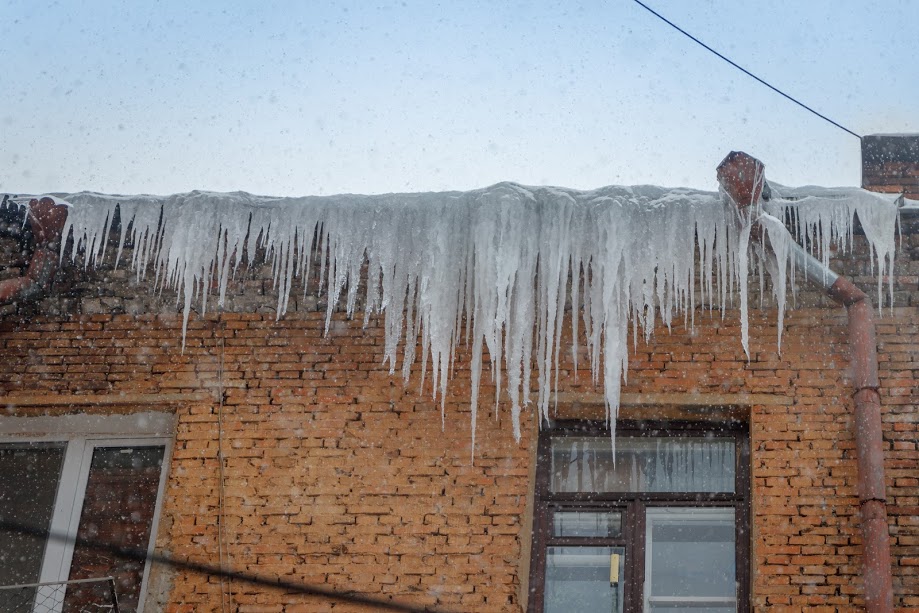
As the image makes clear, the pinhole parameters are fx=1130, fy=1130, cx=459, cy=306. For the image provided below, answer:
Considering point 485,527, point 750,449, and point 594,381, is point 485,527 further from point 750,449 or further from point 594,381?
point 750,449

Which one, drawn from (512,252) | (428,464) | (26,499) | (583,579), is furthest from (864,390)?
(26,499)

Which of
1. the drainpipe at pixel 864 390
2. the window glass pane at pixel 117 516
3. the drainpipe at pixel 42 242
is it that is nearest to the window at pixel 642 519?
the drainpipe at pixel 864 390

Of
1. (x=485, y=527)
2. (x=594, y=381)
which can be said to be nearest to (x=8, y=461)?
(x=485, y=527)

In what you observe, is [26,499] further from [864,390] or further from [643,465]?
[864,390]

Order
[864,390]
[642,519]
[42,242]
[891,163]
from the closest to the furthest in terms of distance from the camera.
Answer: [864,390]
[642,519]
[42,242]
[891,163]

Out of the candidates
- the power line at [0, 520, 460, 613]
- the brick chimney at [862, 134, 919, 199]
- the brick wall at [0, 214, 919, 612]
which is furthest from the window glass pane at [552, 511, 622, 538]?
the brick chimney at [862, 134, 919, 199]

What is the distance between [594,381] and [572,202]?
3.27ft

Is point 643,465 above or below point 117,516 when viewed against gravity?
above

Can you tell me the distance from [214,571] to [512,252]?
7.67 feet

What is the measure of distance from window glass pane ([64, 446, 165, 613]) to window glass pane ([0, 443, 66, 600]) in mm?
213

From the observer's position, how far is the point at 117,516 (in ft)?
20.5

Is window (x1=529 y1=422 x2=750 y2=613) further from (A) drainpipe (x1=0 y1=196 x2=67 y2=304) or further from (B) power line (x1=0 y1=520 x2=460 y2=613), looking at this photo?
(A) drainpipe (x1=0 y1=196 x2=67 y2=304)

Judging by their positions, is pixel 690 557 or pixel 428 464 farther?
pixel 428 464

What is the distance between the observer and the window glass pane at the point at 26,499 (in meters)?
6.17
